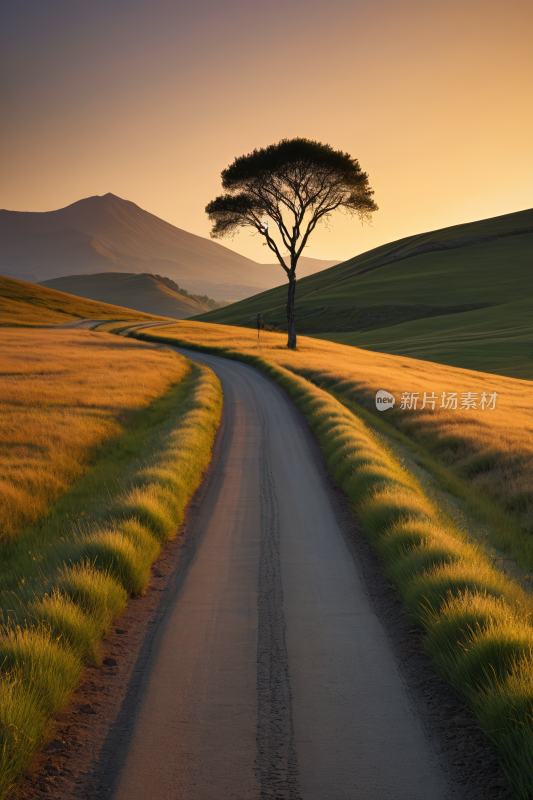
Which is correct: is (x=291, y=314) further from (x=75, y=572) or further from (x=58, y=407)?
(x=75, y=572)

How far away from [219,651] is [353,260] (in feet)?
590

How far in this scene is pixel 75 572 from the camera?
622 cm

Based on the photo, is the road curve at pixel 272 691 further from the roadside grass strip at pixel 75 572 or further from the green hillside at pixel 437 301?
the green hillside at pixel 437 301

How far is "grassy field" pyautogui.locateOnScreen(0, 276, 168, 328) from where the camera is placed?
7975 centimetres

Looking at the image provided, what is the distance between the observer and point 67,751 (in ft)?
13.3

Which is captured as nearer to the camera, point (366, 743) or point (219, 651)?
point (366, 743)

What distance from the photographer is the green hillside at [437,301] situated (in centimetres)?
6391

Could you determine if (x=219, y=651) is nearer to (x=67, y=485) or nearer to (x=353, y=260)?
(x=67, y=485)

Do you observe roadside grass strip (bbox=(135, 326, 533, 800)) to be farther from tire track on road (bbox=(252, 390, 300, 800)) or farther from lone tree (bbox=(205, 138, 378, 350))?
lone tree (bbox=(205, 138, 378, 350))

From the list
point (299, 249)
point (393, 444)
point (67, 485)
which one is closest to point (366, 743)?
point (67, 485)

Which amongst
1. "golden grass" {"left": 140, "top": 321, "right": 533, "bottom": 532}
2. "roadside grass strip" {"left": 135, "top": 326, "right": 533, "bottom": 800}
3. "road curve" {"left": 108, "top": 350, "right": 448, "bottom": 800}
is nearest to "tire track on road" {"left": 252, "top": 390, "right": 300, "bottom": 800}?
"road curve" {"left": 108, "top": 350, "right": 448, "bottom": 800}

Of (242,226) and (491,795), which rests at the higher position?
(242,226)

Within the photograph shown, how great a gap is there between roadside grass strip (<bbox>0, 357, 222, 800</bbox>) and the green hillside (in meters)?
46.7

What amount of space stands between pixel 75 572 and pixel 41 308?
10185 centimetres
